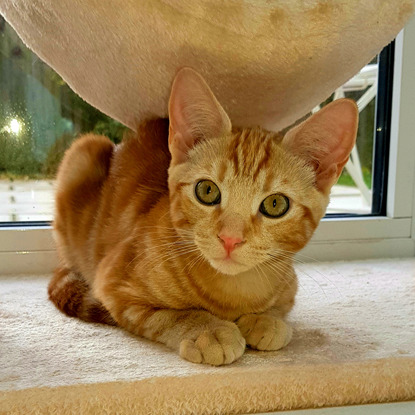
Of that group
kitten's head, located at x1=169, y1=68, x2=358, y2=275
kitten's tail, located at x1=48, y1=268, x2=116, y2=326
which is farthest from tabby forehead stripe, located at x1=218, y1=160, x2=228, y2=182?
kitten's tail, located at x1=48, y1=268, x2=116, y2=326

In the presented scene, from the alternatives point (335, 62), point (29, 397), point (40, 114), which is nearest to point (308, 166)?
point (335, 62)

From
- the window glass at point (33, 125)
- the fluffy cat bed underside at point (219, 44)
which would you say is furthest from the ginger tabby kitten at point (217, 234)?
the window glass at point (33, 125)

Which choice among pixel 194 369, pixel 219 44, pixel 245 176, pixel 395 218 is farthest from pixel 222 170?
pixel 395 218

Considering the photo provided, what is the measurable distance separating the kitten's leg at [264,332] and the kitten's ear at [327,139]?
0.97ft

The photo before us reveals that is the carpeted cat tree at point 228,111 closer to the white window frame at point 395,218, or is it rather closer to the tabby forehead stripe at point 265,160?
the tabby forehead stripe at point 265,160

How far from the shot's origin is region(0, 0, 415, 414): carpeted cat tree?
0.96 meters

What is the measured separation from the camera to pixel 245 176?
3.72 ft

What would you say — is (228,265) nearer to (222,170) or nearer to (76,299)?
(222,170)

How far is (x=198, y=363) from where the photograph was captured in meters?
1.05

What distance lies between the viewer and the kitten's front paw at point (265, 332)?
1.13 meters

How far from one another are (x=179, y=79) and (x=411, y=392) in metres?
0.73

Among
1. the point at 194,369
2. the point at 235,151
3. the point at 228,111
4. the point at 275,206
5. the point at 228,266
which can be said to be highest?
the point at 228,111

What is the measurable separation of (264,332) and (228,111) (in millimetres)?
594

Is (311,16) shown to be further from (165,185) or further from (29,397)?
(29,397)
